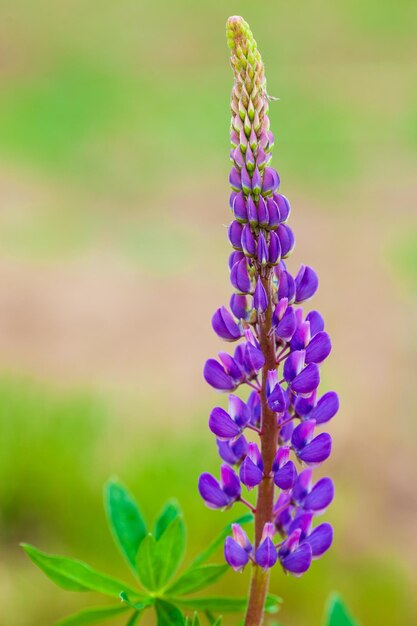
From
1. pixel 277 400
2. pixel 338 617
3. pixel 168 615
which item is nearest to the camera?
pixel 277 400

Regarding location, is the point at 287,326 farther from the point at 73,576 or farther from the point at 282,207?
the point at 73,576

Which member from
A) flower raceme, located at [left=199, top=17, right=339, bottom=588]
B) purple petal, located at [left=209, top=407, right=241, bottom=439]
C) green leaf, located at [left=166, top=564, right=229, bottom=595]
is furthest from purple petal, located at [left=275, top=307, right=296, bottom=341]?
green leaf, located at [left=166, top=564, right=229, bottom=595]

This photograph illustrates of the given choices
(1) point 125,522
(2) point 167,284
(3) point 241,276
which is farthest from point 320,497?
(2) point 167,284

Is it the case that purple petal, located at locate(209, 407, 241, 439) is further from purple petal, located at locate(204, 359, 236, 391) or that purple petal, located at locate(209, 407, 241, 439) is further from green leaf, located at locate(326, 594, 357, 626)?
green leaf, located at locate(326, 594, 357, 626)

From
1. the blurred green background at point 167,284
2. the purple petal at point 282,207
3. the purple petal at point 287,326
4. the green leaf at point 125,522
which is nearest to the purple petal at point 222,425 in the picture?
the purple petal at point 287,326

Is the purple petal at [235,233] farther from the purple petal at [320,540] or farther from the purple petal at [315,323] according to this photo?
the purple petal at [320,540]

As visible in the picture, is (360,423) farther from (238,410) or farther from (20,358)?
(238,410)
